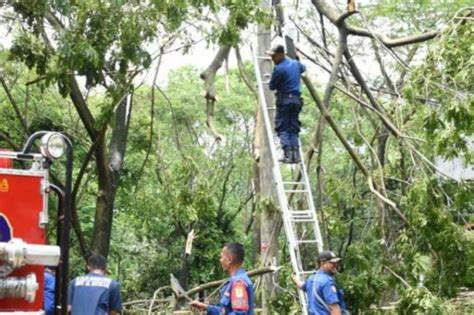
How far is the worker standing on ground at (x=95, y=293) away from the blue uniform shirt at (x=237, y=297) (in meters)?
1.12

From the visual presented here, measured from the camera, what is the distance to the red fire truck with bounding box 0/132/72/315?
4691mm

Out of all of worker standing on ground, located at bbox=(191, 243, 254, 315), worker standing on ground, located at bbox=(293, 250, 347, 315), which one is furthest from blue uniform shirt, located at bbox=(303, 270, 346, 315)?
worker standing on ground, located at bbox=(191, 243, 254, 315)

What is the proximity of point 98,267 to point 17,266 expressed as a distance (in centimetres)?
256

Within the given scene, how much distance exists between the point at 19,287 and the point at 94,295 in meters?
2.48

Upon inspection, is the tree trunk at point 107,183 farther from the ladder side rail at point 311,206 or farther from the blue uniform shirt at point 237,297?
the blue uniform shirt at point 237,297

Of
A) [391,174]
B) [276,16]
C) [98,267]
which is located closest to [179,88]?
[391,174]

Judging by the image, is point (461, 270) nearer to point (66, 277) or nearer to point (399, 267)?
point (399, 267)

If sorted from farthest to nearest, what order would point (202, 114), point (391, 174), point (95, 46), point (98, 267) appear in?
point (202, 114)
point (391, 174)
point (95, 46)
point (98, 267)

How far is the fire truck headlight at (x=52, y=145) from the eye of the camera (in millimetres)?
5031

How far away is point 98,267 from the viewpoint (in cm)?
721

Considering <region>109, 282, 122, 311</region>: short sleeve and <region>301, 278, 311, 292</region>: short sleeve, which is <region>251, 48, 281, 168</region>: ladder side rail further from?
<region>109, 282, 122, 311</region>: short sleeve

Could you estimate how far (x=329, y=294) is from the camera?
7.97 metres

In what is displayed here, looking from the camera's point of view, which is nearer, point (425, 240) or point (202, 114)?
point (425, 240)

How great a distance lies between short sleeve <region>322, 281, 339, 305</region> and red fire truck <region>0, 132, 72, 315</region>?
357 cm
